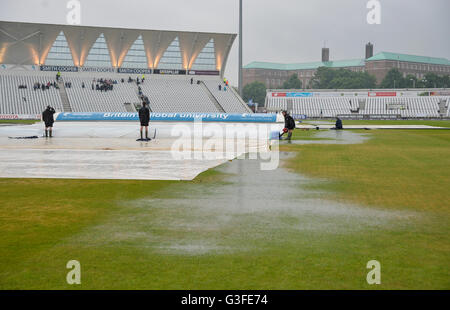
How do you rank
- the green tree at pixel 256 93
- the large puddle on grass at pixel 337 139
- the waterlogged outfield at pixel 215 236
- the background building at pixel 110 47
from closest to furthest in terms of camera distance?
the waterlogged outfield at pixel 215 236 < the large puddle on grass at pixel 337 139 < the background building at pixel 110 47 < the green tree at pixel 256 93

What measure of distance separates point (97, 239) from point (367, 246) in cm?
362

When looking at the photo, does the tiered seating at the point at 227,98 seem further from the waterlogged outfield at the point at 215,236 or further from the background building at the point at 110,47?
the waterlogged outfield at the point at 215,236

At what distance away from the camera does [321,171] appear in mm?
13859

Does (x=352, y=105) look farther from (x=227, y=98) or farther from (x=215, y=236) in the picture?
(x=215, y=236)

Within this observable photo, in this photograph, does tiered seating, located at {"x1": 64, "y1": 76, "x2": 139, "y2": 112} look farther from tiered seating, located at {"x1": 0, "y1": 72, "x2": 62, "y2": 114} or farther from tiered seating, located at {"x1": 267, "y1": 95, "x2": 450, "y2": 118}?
tiered seating, located at {"x1": 267, "y1": 95, "x2": 450, "y2": 118}

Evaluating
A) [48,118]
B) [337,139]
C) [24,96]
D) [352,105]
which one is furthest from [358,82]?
[48,118]

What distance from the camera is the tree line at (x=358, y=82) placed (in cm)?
16212

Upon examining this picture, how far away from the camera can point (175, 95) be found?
2640 inches

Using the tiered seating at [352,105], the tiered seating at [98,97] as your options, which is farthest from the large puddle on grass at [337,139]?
the tiered seating at [352,105]

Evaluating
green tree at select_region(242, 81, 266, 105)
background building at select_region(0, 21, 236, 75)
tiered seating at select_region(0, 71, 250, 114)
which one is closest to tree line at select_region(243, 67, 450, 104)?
green tree at select_region(242, 81, 266, 105)

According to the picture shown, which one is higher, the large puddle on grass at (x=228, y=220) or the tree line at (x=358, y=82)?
the tree line at (x=358, y=82)

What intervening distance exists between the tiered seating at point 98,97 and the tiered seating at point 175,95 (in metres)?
2.63

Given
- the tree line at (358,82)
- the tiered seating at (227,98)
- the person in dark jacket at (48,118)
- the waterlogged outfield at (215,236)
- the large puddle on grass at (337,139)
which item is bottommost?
the large puddle on grass at (337,139)
